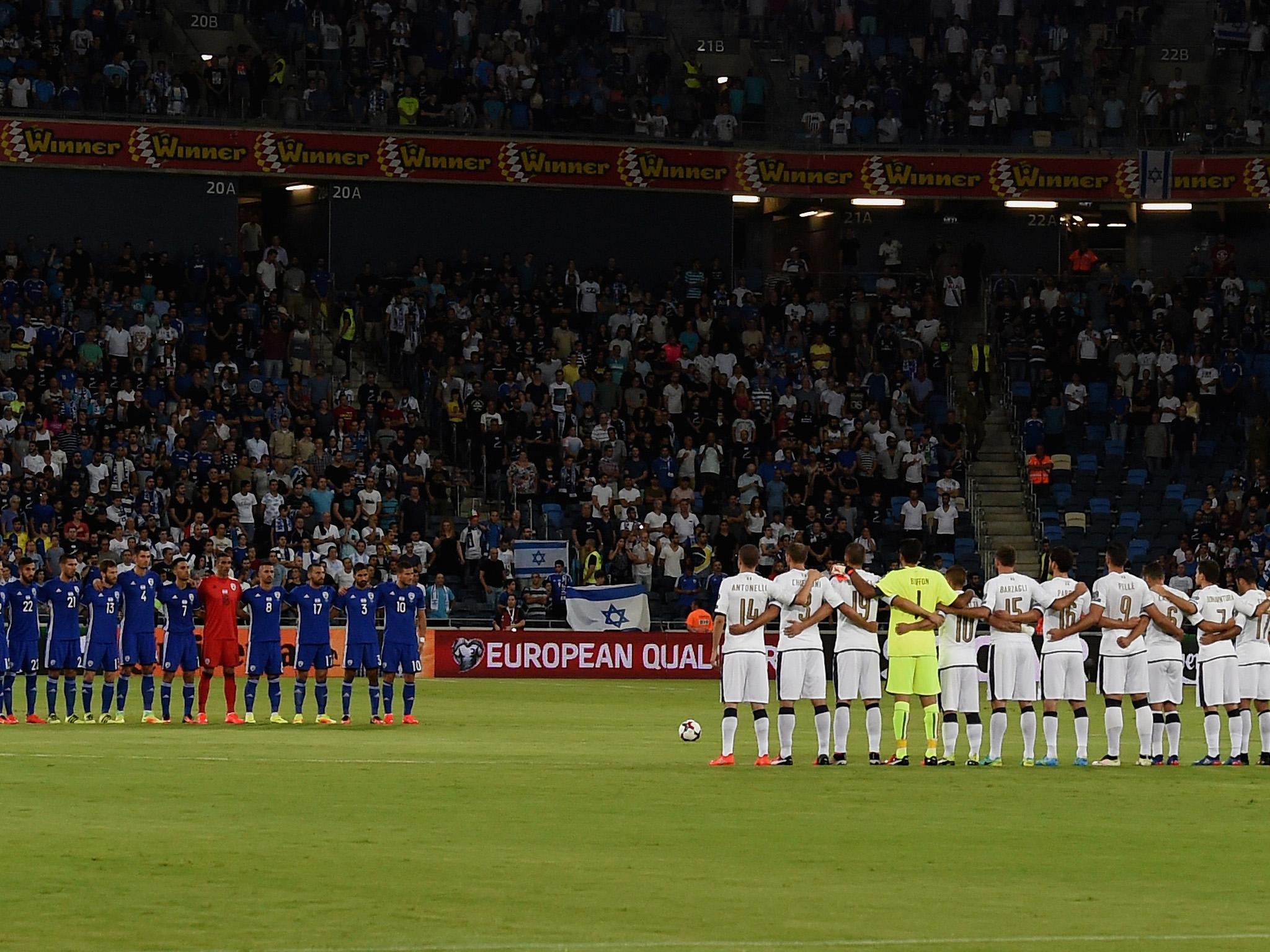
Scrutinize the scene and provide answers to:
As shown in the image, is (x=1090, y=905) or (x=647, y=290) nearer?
(x=1090, y=905)

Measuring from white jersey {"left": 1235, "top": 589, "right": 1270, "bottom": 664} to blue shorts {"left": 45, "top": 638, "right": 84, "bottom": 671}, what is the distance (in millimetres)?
14247

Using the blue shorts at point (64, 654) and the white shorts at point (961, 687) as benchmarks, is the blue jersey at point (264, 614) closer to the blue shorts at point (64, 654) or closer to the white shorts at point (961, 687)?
the blue shorts at point (64, 654)

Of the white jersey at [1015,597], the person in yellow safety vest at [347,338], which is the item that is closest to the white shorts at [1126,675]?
the white jersey at [1015,597]

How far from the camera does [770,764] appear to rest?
21.0m

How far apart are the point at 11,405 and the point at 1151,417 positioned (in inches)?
953

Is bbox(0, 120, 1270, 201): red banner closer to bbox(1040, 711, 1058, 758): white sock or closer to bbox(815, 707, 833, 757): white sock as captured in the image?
bbox(815, 707, 833, 757): white sock

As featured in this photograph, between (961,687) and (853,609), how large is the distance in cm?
139

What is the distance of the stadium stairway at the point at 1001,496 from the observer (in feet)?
151

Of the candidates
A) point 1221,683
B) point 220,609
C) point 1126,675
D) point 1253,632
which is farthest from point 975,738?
point 220,609

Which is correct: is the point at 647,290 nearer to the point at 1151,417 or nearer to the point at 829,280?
the point at 829,280

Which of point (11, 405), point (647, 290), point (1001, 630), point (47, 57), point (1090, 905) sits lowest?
point (1090, 905)

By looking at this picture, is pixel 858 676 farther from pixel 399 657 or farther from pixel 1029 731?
pixel 399 657

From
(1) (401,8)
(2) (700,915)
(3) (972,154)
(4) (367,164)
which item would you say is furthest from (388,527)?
(2) (700,915)

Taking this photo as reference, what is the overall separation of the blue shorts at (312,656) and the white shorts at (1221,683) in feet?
36.7
